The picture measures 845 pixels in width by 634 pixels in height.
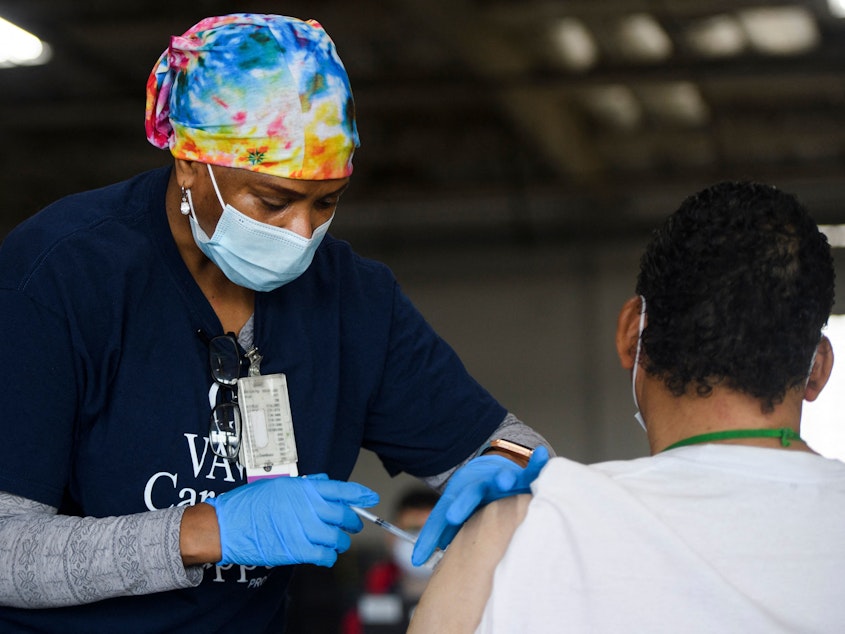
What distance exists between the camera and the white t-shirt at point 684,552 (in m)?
1.02

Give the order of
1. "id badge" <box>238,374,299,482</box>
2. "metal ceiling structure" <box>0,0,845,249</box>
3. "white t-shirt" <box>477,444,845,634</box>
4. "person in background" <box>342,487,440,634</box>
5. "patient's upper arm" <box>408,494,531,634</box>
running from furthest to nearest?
"metal ceiling structure" <box>0,0,845,249</box>
"person in background" <box>342,487,440,634</box>
"id badge" <box>238,374,299,482</box>
"patient's upper arm" <box>408,494,531,634</box>
"white t-shirt" <box>477,444,845,634</box>

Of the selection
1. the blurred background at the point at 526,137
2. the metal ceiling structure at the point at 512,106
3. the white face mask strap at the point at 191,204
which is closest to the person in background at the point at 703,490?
the white face mask strap at the point at 191,204

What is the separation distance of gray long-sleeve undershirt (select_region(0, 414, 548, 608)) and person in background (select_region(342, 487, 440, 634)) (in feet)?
9.02

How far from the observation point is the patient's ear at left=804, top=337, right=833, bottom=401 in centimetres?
117

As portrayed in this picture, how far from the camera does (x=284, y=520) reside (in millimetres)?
1321

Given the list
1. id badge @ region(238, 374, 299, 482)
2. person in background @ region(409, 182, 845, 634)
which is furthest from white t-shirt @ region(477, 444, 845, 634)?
id badge @ region(238, 374, 299, 482)

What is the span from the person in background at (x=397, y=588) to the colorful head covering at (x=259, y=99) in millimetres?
2776

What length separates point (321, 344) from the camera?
162 centimetres

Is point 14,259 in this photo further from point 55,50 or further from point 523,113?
point 523,113

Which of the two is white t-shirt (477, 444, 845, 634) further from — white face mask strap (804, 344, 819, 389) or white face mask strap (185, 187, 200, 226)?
white face mask strap (185, 187, 200, 226)

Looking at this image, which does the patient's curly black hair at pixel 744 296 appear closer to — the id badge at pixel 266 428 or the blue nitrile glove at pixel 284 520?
the blue nitrile glove at pixel 284 520

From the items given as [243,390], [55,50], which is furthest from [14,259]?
[55,50]

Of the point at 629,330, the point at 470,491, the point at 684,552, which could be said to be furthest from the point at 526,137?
the point at 684,552

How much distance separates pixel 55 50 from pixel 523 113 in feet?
9.01
